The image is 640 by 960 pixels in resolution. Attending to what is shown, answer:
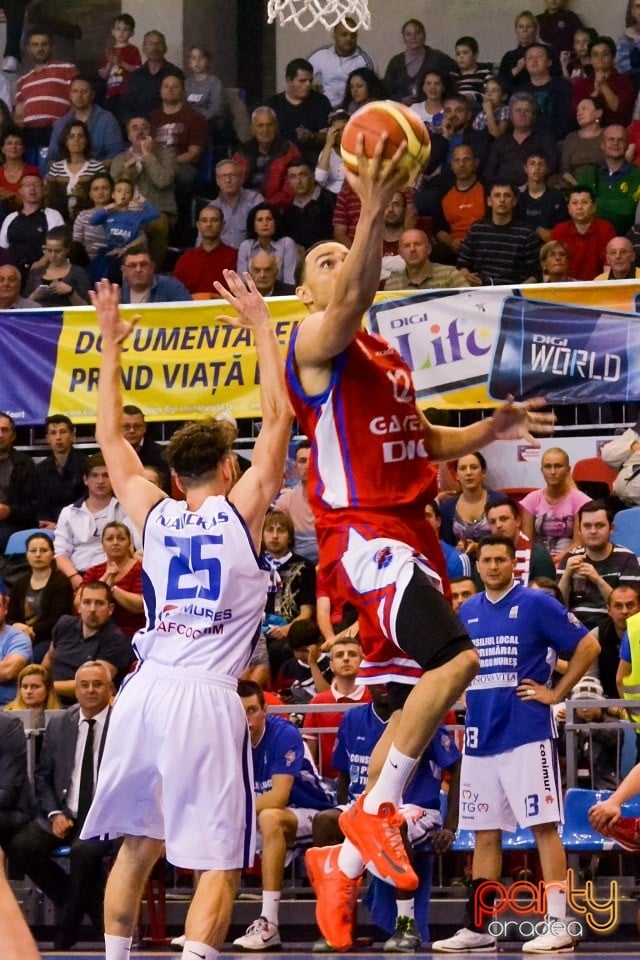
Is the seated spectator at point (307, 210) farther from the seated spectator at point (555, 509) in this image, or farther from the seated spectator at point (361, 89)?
the seated spectator at point (555, 509)

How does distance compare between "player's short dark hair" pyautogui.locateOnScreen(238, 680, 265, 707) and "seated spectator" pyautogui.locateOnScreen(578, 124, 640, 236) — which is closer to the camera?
"player's short dark hair" pyautogui.locateOnScreen(238, 680, 265, 707)

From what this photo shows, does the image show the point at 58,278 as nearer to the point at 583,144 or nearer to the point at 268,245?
the point at 268,245

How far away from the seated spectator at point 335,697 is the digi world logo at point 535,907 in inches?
64.0

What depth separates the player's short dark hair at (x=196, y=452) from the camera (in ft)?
24.3

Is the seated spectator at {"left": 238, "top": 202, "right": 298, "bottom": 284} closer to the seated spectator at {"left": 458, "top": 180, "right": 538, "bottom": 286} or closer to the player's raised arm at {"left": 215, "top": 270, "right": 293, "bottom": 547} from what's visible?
the seated spectator at {"left": 458, "top": 180, "right": 538, "bottom": 286}

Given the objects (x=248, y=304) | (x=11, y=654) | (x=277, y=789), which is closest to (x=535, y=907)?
(x=277, y=789)

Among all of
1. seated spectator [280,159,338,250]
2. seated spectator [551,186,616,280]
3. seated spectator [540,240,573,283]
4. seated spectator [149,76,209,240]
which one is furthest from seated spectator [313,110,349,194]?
seated spectator [540,240,573,283]

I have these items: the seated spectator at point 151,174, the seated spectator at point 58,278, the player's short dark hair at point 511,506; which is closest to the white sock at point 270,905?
the player's short dark hair at point 511,506

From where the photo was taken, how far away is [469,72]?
19.0 m

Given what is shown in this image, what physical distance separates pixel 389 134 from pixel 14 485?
9.34 meters

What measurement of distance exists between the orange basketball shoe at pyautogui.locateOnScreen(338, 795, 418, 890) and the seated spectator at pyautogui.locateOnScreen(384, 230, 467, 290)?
9.23m

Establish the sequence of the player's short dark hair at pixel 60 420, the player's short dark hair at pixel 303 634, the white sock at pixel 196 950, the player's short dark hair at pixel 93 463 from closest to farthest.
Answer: the white sock at pixel 196 950 → the player's short dark hair at pixel 303 634 → the player's short dark hair at pixel 93 463 → the player's short dark hair at pixel 60 420

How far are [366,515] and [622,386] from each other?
804 centimetres

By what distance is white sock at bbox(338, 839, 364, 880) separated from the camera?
690 cm
